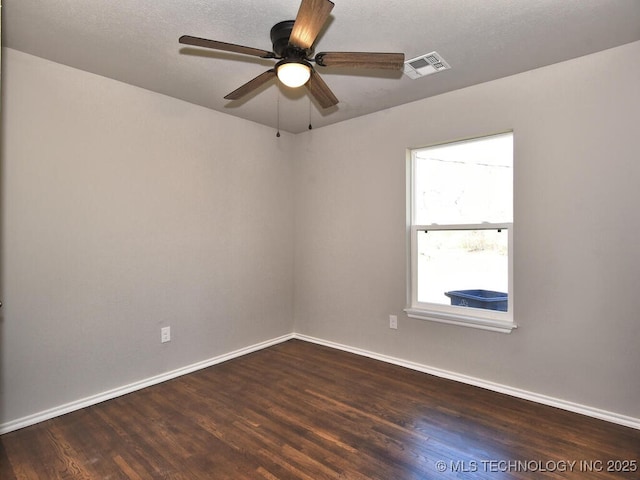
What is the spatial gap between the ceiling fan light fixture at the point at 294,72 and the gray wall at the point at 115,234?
5.38 ft

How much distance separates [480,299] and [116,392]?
3.06 metres

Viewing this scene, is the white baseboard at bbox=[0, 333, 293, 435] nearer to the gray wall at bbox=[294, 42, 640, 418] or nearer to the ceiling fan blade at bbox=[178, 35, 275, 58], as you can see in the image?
the gray wall at bbox=[294, 42, 640, 418]

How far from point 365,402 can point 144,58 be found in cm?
294

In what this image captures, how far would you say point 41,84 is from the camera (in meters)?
2.50

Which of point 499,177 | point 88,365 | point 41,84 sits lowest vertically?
point 88,365

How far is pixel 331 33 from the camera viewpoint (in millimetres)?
2211

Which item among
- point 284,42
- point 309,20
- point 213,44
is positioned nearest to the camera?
point 309,20

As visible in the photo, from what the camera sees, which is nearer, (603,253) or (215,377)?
(603,253)

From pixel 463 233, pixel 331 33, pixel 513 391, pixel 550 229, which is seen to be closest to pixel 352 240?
pixel 463 233

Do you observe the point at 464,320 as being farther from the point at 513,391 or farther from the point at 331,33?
the point at 331,33

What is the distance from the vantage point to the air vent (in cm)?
253

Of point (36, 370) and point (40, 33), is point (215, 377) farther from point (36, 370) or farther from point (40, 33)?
point (40, 33)

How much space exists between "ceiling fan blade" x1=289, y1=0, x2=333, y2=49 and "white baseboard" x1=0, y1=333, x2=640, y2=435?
280 centimetres

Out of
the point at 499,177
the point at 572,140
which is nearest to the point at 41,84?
the point at 499,177
